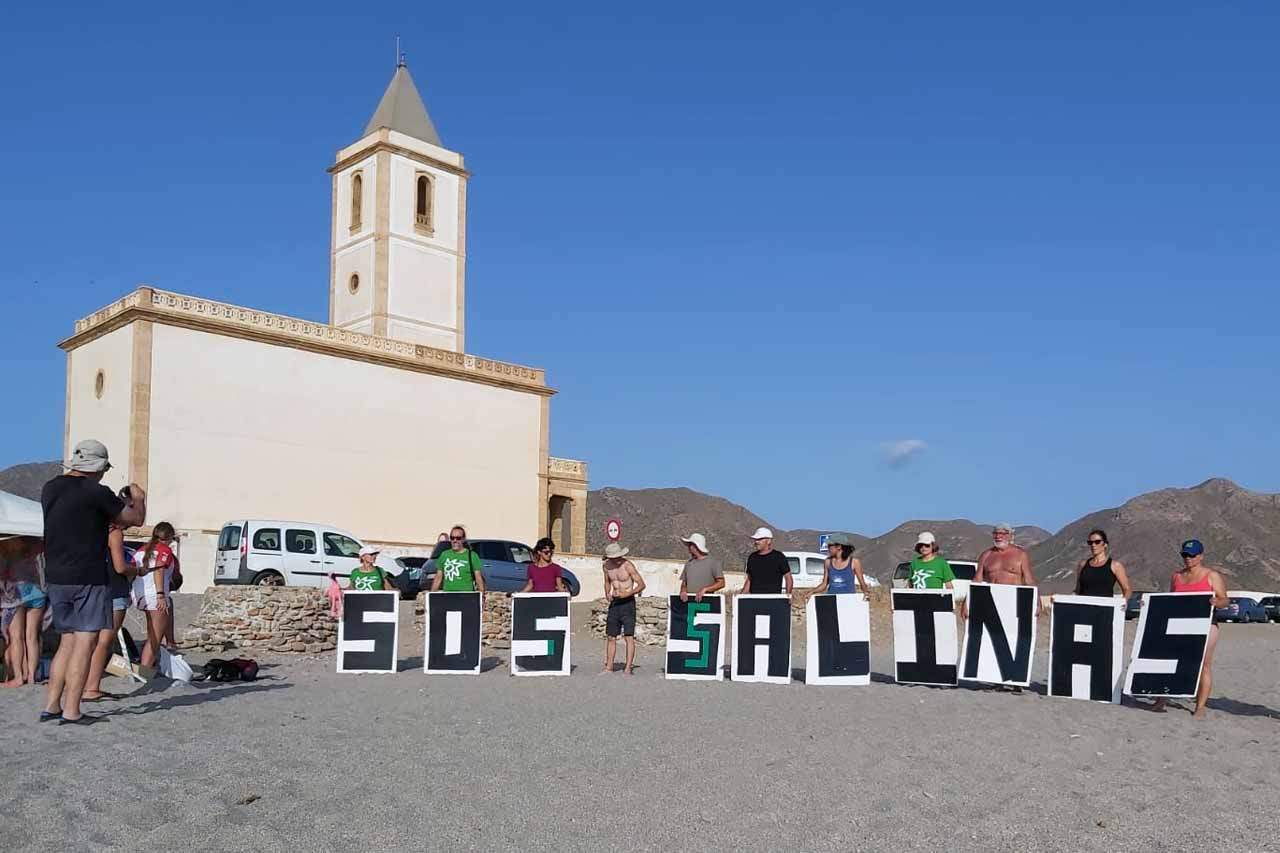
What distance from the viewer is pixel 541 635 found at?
13953mm

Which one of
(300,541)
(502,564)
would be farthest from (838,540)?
(300,541)

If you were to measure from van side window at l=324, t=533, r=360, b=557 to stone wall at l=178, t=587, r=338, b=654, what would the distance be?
306 inches

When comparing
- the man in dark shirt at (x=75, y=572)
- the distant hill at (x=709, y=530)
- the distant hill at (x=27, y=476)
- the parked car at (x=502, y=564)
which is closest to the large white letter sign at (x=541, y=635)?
the man in dark shirt at (x=75, y=572)

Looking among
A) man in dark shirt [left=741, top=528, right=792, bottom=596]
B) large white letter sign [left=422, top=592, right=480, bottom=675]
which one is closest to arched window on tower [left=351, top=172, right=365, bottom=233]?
large white letter sign [left=422, top=592, right=480, bottom=675]

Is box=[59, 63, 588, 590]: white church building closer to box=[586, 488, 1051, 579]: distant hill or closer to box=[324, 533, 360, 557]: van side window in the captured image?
box=[324, 533, 360, 557]: van side window

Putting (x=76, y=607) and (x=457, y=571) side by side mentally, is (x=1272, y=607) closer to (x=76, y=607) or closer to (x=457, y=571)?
(x=457, y=571)

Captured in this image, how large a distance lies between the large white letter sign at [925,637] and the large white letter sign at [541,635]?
3.76 m

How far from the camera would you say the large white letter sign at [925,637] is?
41.2ft

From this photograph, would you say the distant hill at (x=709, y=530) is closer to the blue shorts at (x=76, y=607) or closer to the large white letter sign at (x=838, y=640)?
the large white letter sign at (x=838, y=640)

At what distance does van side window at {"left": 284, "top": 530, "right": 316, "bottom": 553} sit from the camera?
24375 millimetres

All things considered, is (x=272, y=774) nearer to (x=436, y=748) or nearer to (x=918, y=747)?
(x=436, y=748)

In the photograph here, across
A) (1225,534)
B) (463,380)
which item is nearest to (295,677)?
(463,380)

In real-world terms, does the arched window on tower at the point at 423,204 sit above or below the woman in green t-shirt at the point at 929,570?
above

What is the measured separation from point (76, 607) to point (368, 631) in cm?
582
